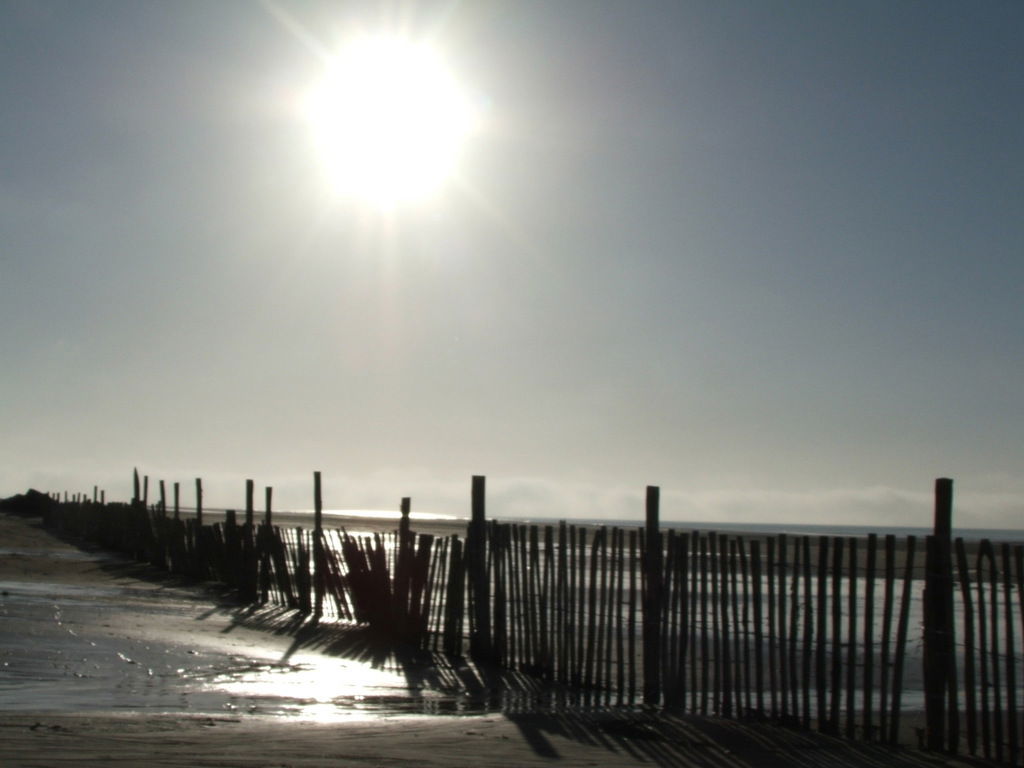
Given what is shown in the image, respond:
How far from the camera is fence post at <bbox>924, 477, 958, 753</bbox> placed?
6.61m

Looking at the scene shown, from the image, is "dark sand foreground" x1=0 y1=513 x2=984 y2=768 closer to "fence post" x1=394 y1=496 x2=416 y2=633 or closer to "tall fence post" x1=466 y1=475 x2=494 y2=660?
"tall fence post" x1=466 y1=475 x2=494 y2=660

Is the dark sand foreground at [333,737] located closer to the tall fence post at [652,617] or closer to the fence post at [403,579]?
the tall fence post at [652,617]

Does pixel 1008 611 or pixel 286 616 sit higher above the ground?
pixel 1008 611

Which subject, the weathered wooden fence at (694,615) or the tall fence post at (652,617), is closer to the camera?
the weathered wooden fence at (694,615)

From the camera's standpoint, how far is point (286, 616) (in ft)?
46.8

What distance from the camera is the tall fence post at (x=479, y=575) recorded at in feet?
32.8

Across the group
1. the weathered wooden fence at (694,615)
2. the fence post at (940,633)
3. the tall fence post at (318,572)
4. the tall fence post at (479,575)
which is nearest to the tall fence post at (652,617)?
the weathered wooden fence at (694,615)

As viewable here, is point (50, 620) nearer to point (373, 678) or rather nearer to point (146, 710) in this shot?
point (373, 678)

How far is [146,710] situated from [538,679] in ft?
11.2

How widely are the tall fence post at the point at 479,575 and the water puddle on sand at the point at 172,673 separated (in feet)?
2.88

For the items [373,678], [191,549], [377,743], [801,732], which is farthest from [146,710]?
[191,549]

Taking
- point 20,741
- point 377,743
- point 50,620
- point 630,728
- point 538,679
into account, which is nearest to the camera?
point 20,741

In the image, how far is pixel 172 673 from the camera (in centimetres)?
898

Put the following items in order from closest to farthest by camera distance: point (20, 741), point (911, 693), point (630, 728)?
1. point (20, 741)
2. point (630, 728)
3. point (911, 693)
